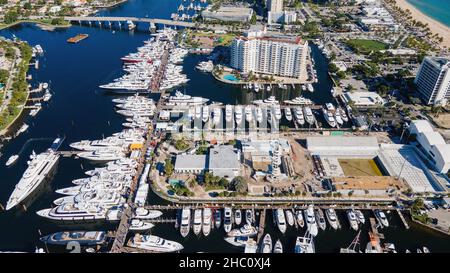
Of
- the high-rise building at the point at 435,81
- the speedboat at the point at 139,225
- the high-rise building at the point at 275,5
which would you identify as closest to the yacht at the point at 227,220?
the speedboat at the point at 139,225

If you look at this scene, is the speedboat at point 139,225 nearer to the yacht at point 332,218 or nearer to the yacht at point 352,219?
the yacht at point 332,218

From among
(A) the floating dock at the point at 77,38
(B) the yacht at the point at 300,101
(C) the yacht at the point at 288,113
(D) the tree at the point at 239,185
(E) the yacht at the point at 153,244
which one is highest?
(A) the floating dock at the point at 77,38

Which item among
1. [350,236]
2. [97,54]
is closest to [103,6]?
[97,54]

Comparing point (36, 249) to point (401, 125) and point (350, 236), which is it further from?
point (401, 125)

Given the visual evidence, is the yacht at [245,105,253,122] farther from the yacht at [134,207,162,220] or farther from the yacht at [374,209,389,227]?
the yacht at [374,209,389,227]

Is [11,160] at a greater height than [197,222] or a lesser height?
greater

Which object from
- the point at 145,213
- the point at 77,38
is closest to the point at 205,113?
the point at 145,213

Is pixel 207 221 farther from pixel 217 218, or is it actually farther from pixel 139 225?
pixel 139 225
